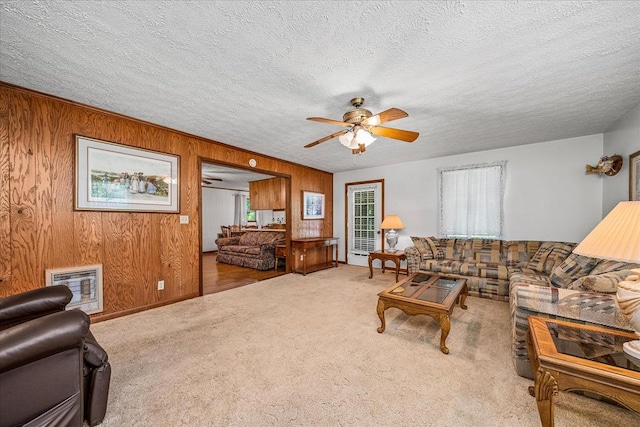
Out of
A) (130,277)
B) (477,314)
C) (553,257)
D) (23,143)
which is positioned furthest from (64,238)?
(553,257)

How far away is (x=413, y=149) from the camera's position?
4.23m

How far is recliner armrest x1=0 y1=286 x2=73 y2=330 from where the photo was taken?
1.46 m

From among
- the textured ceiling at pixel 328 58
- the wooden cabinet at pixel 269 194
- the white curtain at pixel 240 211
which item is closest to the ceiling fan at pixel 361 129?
the textured ceiling at pixel 328 58

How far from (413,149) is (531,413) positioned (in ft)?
12.0

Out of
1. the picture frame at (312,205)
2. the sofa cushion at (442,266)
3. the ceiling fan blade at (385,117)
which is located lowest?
the sofa cushion at (442,266)

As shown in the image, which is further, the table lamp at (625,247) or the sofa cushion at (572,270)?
the sofa cushion at (572,270)

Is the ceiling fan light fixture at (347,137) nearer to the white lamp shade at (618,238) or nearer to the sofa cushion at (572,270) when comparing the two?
the white lamp shade at (618,238)

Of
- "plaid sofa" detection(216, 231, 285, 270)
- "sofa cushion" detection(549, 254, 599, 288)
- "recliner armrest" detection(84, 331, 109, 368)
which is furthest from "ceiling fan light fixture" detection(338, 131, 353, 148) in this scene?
"plaid sofa" detection(216, 231, 285, 270)

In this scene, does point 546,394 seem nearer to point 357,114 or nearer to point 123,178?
point 357,114

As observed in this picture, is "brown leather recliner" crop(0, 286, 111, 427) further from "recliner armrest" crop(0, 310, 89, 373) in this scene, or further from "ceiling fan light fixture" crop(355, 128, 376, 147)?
"ceiling fan light fixture" crop(355, 128, 376, 147)

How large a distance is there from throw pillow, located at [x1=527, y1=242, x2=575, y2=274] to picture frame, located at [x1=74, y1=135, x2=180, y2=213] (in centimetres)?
521

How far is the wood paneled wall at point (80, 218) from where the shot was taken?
88.5 inches

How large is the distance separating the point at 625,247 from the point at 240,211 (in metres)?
9.54

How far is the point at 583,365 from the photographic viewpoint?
1.14m
